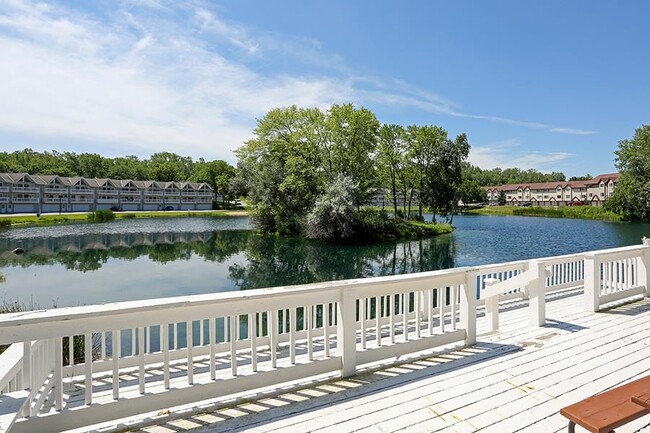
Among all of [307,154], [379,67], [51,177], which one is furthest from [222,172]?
[379,67]

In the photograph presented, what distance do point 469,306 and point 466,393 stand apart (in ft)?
3.63

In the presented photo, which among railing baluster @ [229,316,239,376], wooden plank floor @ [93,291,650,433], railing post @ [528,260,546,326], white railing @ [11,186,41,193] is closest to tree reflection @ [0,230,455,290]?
railing post @ [528,260,546,326]

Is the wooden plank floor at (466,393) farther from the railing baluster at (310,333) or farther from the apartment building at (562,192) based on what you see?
the apartment building at (562,192)

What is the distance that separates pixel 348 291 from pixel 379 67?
27.5m

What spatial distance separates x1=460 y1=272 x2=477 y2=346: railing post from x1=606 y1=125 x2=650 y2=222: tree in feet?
174

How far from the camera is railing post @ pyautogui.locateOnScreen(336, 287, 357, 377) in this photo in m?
3.07

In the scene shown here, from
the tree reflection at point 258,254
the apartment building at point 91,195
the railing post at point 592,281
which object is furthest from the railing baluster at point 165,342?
the apartment building at point 91,195

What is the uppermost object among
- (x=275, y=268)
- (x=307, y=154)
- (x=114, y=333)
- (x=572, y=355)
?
(x=307, y=154)

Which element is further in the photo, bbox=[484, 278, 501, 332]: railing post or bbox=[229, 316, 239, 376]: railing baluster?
bbox=[484, 278, 501, 332]: railing post

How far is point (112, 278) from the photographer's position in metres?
15.8

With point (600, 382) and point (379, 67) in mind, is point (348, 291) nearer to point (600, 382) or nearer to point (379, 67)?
point (600, 382)

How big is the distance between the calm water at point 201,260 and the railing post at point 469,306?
36.2ft

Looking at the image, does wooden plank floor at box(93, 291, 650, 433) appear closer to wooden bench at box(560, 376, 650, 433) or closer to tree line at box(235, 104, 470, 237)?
wooden bench at box(560, 376, 650, 433)

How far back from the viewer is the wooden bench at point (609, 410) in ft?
5.21
